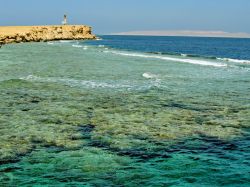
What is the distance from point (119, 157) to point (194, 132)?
4343mm

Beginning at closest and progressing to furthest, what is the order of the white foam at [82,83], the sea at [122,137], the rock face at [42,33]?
the sea at [122,137] < the white foam at [82,83] < the rock face at [42,33]

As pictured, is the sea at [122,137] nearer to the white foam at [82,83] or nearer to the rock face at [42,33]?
the white foam at [82,83]

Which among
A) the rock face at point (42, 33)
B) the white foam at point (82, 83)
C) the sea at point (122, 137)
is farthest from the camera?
the rock face at point (42, 33)

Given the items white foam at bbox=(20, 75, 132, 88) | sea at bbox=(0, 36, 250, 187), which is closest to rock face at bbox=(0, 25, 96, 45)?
white foam at bbox=(20, 75, 132, 88)

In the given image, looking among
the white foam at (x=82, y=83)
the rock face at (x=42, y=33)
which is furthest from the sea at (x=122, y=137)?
the rock face at (x=42, y=33)

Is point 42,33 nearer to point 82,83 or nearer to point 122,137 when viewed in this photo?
point 82,83

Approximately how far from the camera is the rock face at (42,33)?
114738 mm

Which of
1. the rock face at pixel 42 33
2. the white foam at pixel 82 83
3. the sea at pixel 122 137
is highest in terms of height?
the rock face at pixel 42 33

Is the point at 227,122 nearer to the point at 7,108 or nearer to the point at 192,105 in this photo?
the point at 192,105

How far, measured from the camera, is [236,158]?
12648 millimetres

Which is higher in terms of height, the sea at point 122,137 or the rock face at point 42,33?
the rock face at point 42,33

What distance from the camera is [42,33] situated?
14325cm

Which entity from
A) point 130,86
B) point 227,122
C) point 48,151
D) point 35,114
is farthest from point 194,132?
point 130,86

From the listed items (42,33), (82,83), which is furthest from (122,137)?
(42,33)
